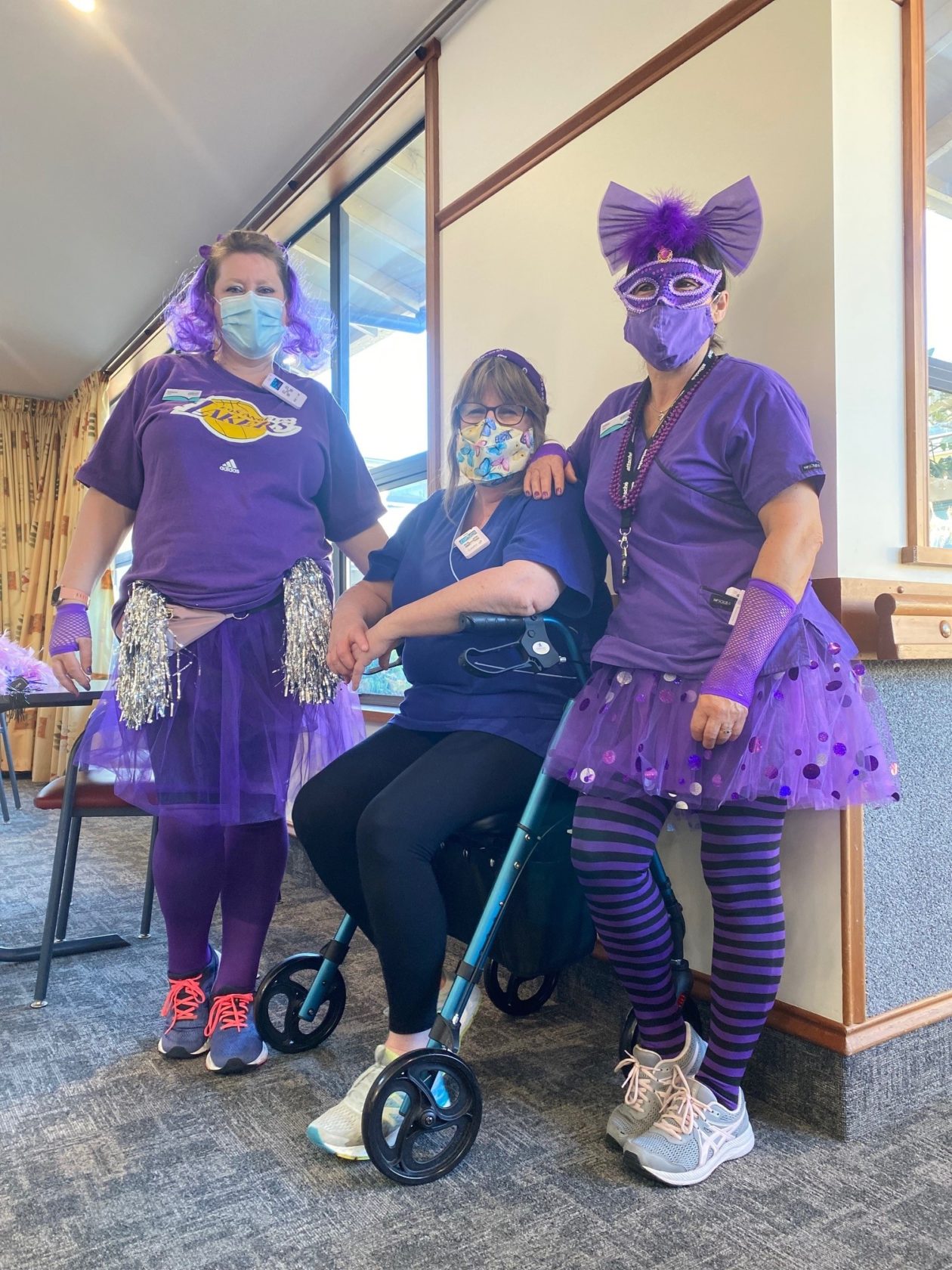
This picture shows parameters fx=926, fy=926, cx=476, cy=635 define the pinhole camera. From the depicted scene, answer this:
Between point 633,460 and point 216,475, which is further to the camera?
point 216,475

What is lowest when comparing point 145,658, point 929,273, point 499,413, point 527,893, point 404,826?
point 527,893

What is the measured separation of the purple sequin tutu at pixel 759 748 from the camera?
1221mm

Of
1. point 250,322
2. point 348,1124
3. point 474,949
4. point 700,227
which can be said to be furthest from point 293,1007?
point 700,227

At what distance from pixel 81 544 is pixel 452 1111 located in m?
1.24

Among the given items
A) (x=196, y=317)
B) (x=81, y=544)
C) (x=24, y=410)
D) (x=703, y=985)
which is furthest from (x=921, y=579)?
(x=24, y=410)

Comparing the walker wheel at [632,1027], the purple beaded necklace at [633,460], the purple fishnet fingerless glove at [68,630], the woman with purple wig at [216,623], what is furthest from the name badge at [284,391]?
the walker wheel at [632,1027]

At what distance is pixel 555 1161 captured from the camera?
1281mm

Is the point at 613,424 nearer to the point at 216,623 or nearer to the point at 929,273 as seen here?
the point at 929,273

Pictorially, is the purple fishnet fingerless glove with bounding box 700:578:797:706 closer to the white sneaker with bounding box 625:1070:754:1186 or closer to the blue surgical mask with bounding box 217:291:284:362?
the white sneaker with bounding box 625:1070:754:1186

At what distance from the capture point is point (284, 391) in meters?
1.79

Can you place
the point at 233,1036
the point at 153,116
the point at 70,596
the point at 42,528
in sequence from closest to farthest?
1. the point at 233,1036
2. the point at 70,596
3. the point at 153,116
4. the point at 42,528

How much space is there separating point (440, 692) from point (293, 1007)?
60cm

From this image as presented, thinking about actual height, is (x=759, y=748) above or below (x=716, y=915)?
above

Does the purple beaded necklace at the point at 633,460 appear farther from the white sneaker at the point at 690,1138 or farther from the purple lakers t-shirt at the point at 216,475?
the white sneaker at the point at 690,1138
